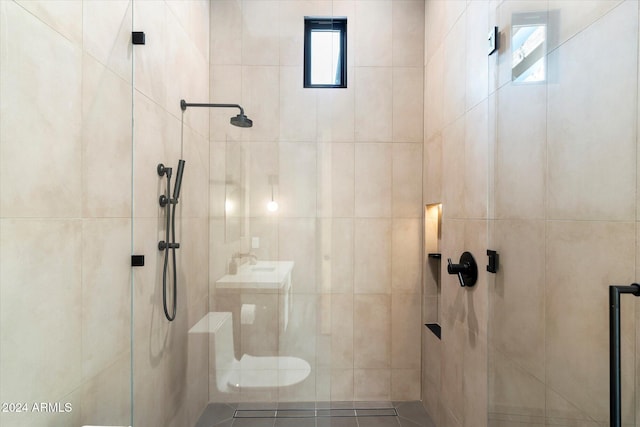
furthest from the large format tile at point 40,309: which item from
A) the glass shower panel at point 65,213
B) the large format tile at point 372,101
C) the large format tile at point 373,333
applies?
the large format tile at point 372,101

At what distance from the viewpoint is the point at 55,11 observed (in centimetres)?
93

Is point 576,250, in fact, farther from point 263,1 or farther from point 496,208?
point 263,1

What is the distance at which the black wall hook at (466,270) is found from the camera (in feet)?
4.58

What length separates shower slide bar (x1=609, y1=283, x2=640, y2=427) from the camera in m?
0.65

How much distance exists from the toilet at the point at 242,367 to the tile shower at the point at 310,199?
4 cm

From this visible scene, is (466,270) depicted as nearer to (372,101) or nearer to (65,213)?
(372,101)

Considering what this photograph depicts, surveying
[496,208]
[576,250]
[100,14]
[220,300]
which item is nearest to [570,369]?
[576,250]

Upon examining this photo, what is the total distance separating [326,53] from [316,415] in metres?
1.54

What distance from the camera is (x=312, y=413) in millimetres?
1387

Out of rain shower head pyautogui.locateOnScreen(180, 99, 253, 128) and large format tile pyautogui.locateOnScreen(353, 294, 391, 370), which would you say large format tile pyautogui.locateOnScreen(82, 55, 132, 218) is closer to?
rain shower head pyautogui.locateOnScreen(180, 99, 253, 128)

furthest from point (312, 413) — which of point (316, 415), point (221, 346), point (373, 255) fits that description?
point (373, 255)

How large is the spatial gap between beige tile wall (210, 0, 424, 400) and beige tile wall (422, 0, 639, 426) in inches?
5.1

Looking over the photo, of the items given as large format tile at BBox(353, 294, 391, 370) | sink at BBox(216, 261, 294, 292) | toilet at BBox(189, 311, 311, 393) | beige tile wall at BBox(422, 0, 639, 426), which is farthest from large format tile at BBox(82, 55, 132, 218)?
beige tile wall at BBox(422, 0, 639, 426)

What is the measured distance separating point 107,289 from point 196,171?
56cm
